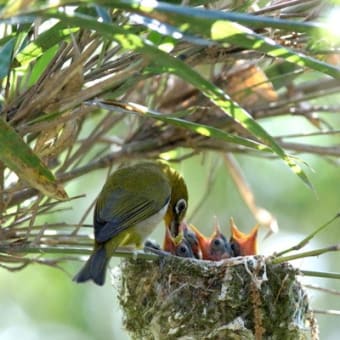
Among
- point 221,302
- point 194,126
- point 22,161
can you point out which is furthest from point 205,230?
point 22,161

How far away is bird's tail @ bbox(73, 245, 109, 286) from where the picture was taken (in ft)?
9.48

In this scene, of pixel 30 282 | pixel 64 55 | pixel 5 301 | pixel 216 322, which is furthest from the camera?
pixel 5 301

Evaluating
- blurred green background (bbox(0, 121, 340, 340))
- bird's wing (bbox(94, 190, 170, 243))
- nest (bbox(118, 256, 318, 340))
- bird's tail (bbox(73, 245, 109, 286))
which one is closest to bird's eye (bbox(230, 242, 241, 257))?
bird's wing (bbox(94, 190, 170, 243))

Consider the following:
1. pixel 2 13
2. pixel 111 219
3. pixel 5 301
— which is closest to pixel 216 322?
pixel 111 219

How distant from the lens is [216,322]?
3.15 m

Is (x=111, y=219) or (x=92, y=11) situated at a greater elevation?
(x=92, y=11)

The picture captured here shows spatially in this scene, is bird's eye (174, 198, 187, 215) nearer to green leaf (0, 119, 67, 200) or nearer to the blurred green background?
green leaf (0, 119, 67, 200)

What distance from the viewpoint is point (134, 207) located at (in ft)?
11.6

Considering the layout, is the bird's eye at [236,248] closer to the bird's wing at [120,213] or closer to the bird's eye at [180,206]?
the bird's eye at [180,206]

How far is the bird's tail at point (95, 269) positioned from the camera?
2.89 meters

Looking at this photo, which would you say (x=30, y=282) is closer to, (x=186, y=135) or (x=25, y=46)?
(x=186, y=135)

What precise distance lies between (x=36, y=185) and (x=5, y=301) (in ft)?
16.0

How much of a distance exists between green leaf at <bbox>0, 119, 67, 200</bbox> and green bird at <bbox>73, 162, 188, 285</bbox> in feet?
2.62

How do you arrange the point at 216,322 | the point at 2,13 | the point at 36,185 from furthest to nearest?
1. the point at 216,322
2. the point at 36,185
3. the point at 2,13
